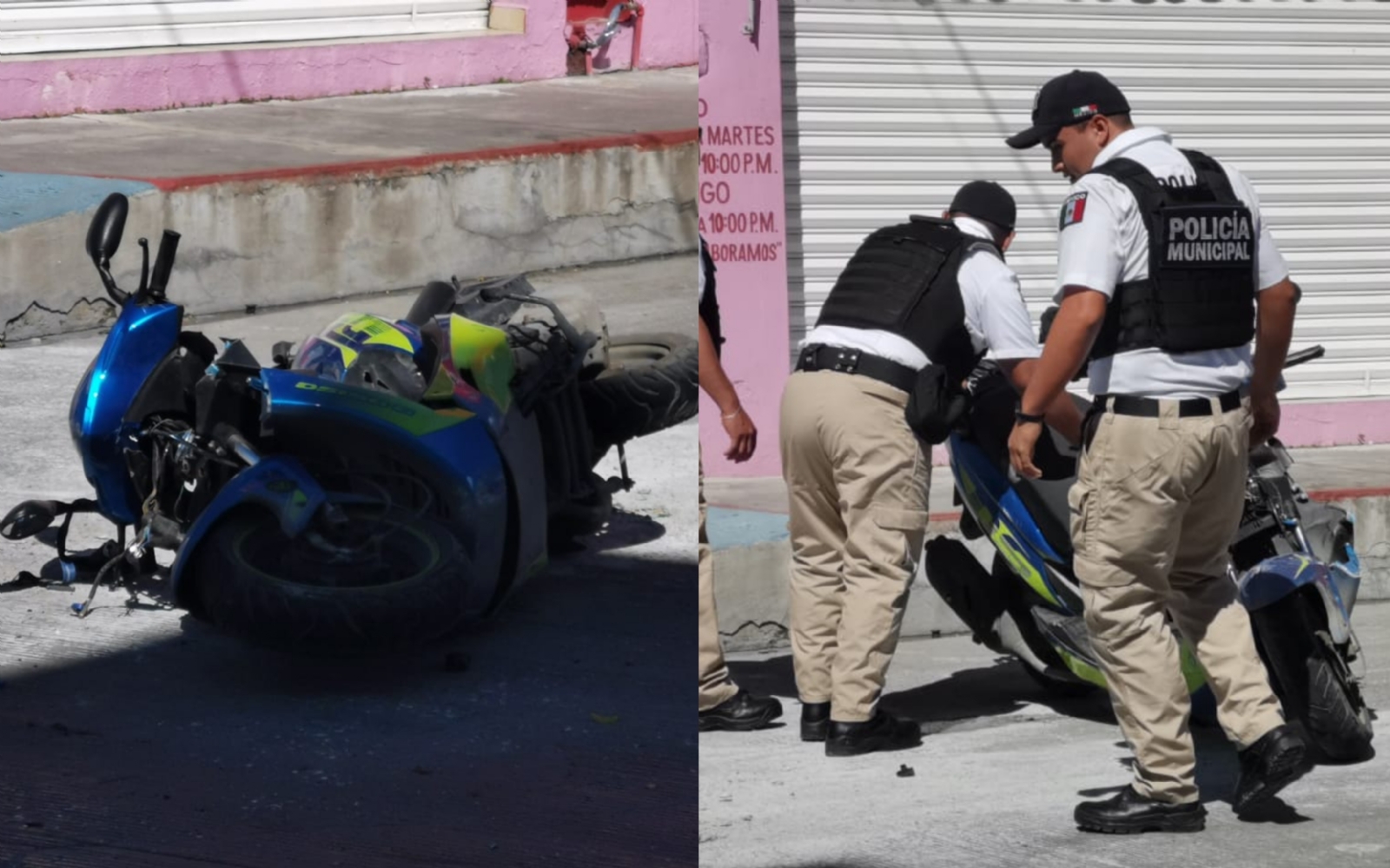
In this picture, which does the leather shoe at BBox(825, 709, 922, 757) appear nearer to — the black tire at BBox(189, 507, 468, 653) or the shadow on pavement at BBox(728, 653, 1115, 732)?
the shadow on pavement at BBox(728, 653, 1115, 732)

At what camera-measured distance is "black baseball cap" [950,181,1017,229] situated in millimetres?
4668

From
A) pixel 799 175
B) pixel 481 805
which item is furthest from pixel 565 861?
pixel 799 175

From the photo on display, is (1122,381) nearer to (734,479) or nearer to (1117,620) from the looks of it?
(1117,620)

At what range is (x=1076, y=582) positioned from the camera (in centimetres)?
461

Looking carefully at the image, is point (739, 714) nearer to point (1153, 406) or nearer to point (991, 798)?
point (991, 798)

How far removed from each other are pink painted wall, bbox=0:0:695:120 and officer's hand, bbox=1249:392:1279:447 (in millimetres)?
6829

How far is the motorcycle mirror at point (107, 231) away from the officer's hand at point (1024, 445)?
213 centimetres

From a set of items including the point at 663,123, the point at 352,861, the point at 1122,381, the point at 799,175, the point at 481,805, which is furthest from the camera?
the point at 663,123

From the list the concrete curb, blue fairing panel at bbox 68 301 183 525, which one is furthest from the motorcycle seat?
the concrete curb

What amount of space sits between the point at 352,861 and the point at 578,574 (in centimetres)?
170

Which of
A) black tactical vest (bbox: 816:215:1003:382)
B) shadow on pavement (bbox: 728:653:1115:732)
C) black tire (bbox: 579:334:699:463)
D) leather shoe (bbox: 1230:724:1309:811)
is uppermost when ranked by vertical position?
black tactical vest (bbox: 816:215:1003:382)

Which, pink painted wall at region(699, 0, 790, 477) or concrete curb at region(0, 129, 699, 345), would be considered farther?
concrete curb at region(0, 129, 699, 345)

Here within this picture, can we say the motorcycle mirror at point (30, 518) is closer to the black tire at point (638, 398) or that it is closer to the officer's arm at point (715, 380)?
the black tire at point (638, 398)

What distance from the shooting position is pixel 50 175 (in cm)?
907
